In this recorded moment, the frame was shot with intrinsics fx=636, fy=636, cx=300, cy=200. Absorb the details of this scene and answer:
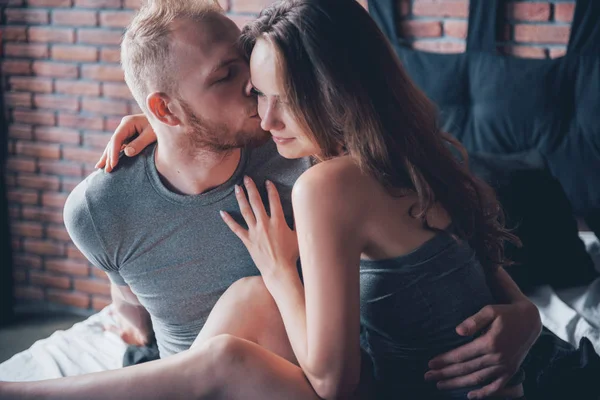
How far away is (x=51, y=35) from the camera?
9.30 feet

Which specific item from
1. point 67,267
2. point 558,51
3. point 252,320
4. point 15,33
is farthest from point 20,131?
point 558,51

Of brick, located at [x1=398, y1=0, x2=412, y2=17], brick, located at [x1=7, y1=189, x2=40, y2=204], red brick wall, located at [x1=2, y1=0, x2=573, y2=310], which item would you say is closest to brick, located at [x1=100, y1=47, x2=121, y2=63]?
red brick wall, located at [x1=2, y1=0, x2=573, y2=310]

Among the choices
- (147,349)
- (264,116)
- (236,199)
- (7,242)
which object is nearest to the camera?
(264,116)

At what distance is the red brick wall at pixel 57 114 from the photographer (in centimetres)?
277

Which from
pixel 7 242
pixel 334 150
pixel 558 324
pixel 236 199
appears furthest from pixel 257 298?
pixel 7 242

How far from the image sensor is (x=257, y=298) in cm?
133

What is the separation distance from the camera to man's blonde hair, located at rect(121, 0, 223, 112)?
1.39 meters

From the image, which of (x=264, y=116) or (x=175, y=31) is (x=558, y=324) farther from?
(x=175, y=31)

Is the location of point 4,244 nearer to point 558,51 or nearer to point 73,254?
point 73,254

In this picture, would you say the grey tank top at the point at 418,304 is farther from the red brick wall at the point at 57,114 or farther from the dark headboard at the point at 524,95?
the red brick wall at the point at 57,114

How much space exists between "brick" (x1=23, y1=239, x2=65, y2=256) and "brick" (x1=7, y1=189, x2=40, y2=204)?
7.6 inches

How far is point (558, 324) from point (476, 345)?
68 cm

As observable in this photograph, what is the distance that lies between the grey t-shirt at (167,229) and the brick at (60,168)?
1523 millimetres

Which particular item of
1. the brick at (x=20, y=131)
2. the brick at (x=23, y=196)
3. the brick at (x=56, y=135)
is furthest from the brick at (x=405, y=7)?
the brick at (x=23, y=196)
